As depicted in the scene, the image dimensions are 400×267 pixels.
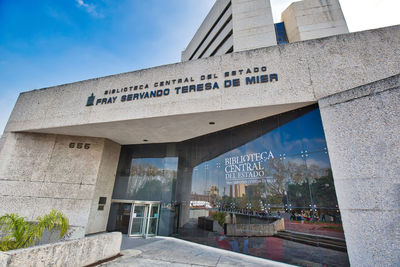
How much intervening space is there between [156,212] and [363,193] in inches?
385

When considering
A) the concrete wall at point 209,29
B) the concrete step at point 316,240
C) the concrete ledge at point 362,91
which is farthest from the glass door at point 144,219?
the concrete wall at point 209,29

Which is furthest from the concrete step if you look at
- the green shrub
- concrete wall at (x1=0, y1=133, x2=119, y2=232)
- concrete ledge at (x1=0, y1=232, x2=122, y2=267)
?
concrete wall at (x1=0, y1=133, x2=119, y2=232)

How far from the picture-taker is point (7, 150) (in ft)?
31.9

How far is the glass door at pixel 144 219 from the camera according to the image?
35.1 feet

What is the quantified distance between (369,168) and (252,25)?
23.7m

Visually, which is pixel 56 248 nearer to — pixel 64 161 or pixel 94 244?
pixel 94 244

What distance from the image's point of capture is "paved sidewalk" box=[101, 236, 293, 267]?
239 inches

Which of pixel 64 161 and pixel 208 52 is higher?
pixel 208 52

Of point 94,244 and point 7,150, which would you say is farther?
point 7,150

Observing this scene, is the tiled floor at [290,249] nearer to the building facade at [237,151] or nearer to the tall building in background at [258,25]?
the building facade at [237,151]

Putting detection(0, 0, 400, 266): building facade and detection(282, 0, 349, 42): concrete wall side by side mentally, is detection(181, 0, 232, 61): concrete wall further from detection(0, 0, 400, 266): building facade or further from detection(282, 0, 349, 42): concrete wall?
detection(0, 0, 400, 266): building facade

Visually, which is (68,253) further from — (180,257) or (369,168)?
(369,168)

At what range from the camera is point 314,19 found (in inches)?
1094

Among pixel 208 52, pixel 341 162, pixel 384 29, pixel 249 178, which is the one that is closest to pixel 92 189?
pixel 249 178
